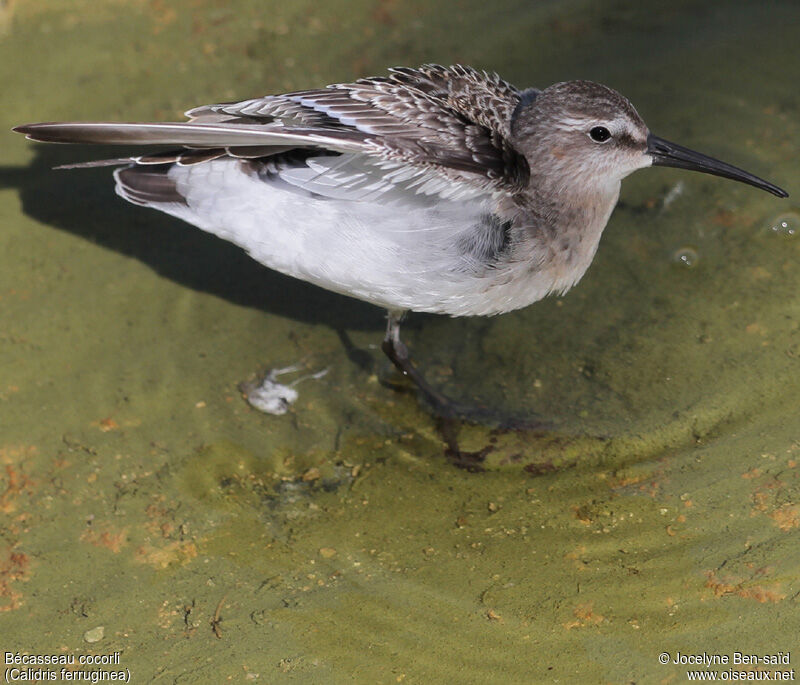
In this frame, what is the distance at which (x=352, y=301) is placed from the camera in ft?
18.7

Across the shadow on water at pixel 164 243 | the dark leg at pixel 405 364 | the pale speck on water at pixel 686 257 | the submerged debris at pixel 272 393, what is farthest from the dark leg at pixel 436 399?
the pale speck on water at pixel 686 257

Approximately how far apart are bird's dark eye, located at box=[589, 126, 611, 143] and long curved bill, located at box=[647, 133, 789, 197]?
8.9 inches

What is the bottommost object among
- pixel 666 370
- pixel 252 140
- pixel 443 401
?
pixel 443 401

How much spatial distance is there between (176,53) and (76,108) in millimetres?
836

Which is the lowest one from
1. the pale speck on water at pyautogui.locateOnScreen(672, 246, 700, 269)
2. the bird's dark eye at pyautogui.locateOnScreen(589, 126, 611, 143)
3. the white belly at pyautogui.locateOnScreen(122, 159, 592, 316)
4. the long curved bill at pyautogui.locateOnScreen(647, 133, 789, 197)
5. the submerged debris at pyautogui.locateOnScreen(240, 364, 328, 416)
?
the submerged debris at pyautogui.locateOnScreen(240, 364, 328, 416)

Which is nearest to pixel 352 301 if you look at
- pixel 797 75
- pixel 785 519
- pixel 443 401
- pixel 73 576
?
pixel 443 401

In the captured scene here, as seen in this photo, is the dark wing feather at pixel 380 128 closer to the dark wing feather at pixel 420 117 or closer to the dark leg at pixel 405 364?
the dark wing feather at pixel 420 117

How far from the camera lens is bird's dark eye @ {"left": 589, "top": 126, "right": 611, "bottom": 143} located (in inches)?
180

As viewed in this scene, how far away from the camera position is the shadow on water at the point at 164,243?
18.3 ft

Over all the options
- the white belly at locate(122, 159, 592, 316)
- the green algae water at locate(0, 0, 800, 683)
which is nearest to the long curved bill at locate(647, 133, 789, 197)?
the green algae water at locate(0, 0, 800, 683)

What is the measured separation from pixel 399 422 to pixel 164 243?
1.90m

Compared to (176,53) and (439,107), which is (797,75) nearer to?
(439,107)

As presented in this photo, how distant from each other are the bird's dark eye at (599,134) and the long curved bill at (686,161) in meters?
0.23

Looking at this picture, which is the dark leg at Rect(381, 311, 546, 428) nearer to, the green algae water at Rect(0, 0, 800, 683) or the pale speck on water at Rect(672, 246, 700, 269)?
the green algae water at Rect(0, 0, 800, 683)
